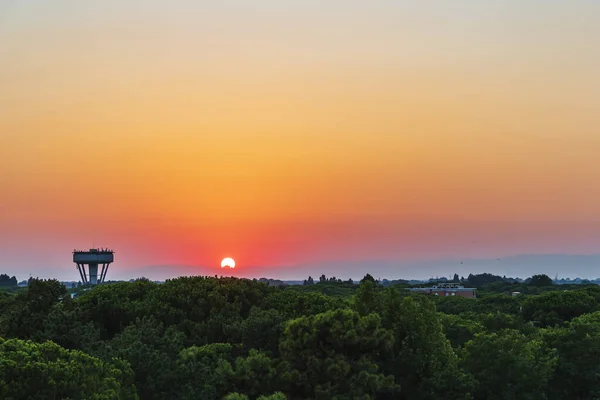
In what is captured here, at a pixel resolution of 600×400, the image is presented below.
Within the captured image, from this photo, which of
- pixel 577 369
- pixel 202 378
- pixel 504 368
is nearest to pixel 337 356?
pixel 202 378

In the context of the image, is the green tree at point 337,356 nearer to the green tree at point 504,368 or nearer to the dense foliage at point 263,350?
the dense foliage at point 263,350

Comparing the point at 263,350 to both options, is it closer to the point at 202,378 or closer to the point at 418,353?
the point at 202,378

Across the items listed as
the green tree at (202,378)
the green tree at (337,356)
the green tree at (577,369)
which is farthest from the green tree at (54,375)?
the green tree at (577,369)

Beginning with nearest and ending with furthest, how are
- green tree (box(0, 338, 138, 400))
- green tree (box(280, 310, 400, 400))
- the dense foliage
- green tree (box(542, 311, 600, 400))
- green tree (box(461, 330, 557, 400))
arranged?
green tree (box(0, 338, 138, 400)) < the dense foliage < green tree (box(280, 310, 400, 400)) < green tree (box(461, 330, 557, 400)) < green tree (box(542, 311, 600, 400))

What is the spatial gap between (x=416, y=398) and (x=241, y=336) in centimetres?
1216

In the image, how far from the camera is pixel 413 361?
1596 inches

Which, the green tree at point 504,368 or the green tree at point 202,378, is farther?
the green tree at point 504,368

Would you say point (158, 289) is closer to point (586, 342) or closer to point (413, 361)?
point (413, 361)

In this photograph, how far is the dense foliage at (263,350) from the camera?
32.6 m

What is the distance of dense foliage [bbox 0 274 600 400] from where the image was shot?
107 ft

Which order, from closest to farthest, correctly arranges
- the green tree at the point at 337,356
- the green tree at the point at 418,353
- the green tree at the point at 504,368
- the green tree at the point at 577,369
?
1. the green tree at the point at 337,356
2. the green tree at the point at 418,353
3. the green tree at the point at 504,368
4. the green tree at the point at 577,369

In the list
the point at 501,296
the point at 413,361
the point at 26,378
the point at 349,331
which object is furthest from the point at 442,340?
the point at 501,296

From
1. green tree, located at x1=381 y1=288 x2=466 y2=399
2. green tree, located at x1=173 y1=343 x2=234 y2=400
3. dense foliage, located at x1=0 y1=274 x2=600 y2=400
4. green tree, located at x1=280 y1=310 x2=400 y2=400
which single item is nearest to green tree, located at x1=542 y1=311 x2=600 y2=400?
dense foliage, located at x1=0 y1=274 x2=600 y2=400

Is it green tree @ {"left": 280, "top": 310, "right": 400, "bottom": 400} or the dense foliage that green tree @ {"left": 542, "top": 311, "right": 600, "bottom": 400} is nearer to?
the dense foliage
